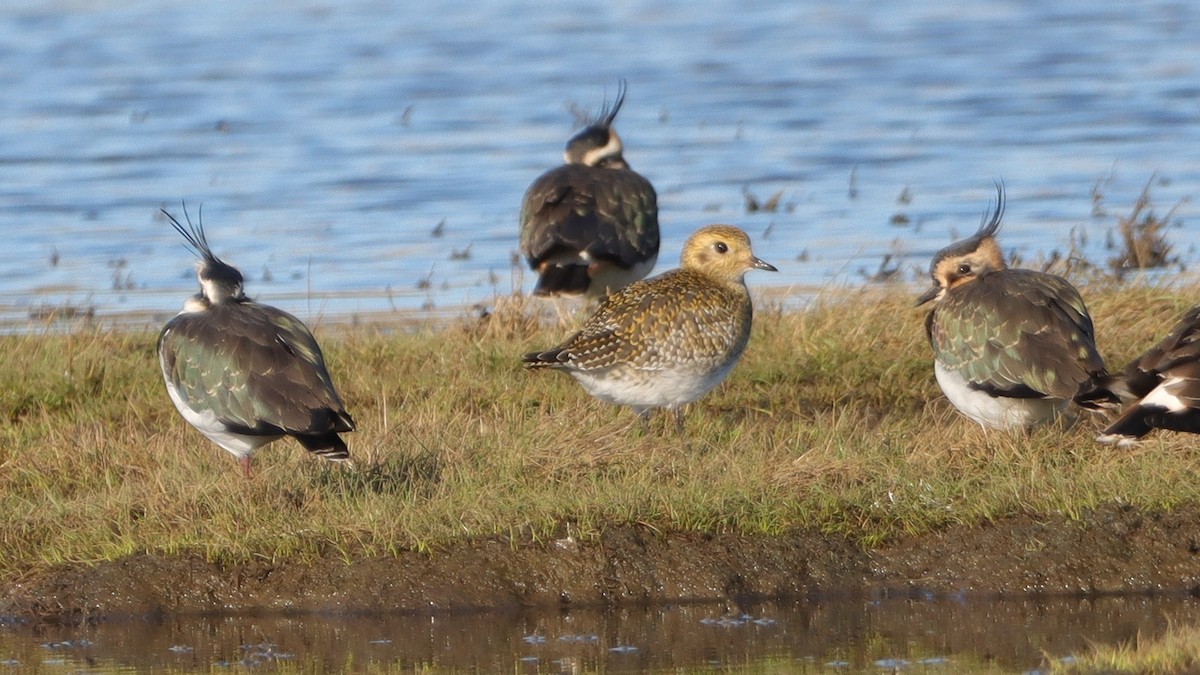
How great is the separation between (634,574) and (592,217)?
4.11 metres

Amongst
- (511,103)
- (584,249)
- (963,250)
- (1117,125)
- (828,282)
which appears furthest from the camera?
(511,103)

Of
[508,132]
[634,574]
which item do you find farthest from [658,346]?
[508,132]

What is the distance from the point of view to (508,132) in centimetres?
1733

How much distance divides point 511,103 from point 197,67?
4.41 m

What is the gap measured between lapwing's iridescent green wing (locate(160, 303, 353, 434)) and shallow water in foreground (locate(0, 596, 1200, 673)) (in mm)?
711

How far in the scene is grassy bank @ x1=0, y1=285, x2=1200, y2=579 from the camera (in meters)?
6.75

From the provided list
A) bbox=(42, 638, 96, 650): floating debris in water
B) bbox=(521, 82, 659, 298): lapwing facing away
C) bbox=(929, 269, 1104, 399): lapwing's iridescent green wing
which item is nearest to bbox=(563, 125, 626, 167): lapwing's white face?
bbox=(521, 82, 659, 298): lapwing facing away

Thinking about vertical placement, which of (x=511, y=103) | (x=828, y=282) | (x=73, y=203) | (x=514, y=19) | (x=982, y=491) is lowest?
(x=982, y=491)

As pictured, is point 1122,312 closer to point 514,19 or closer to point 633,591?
point 633,591

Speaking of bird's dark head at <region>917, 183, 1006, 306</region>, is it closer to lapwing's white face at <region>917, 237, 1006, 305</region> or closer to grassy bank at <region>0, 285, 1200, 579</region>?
lapwing's white face at <region>917, 237, 1006, 305</region>

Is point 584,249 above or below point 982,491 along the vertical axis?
above

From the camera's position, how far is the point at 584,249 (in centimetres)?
1026

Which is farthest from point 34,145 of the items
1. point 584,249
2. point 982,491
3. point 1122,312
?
point 982,491

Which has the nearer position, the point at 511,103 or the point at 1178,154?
the point at 1178,154
